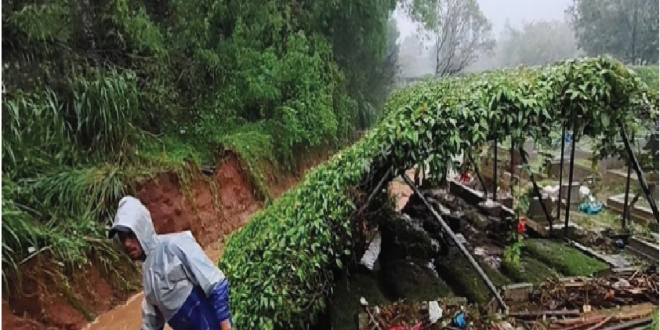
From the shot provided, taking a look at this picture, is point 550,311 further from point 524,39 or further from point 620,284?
point 524,39

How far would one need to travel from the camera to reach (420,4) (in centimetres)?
954

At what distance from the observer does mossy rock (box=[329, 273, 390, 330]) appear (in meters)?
3.27

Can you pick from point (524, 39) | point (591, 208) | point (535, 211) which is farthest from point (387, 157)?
point (524, 39)

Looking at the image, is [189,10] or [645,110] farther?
[189,10]

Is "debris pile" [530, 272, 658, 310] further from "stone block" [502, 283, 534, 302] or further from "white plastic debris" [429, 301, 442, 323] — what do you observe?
"white plastic debris" [429, 301, 442, 323]

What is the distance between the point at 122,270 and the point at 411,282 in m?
2.45

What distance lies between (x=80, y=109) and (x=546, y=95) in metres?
3.89

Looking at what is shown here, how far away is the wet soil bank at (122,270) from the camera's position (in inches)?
142

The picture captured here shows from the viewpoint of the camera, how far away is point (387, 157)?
294 centimetres

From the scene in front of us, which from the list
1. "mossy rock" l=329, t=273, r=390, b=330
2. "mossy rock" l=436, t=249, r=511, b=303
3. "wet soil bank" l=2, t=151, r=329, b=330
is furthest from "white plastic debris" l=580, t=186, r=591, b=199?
"wet soil bank" l=2, t=151, r=329, b=330

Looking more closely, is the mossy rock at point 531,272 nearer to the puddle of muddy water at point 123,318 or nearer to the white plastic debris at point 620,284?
the white plastic debris at point 620,284

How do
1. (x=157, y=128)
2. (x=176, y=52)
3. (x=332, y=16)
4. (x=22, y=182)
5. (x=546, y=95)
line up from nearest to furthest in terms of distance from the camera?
(x=546, y=95), (x=22, y=182), (x=157, y=128), (x=176, y=52), (x=332, y=16)

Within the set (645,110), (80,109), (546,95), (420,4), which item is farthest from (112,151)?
(420,4)

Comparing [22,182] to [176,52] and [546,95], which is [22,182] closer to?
[176,52]
